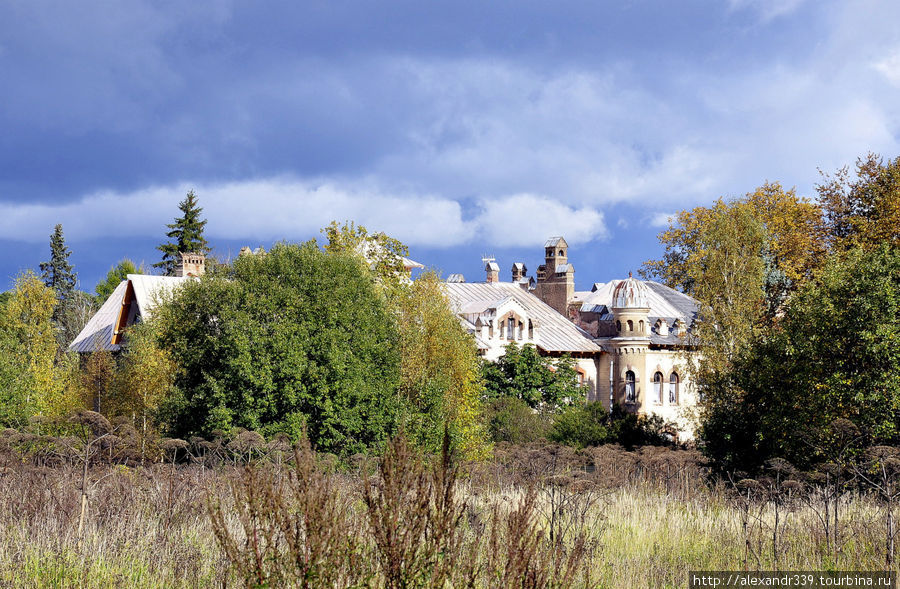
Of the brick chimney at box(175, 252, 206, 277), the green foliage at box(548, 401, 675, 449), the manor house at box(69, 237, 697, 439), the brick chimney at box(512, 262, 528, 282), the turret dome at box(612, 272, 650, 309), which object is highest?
the brick chimney at box(512, 262, 528, 282)

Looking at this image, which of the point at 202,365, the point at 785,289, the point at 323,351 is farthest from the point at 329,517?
the point at 785,289

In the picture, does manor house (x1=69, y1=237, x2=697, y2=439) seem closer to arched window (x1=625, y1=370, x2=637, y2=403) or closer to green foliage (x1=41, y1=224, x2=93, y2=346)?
arched window (x1=625, y1=370, x2=637, y2=403)

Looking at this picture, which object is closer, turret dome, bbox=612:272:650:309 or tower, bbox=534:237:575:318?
turret dome, bbox=612:272:650:309

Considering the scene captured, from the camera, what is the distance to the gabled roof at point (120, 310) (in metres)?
38.2

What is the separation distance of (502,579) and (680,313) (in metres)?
→ 43.7

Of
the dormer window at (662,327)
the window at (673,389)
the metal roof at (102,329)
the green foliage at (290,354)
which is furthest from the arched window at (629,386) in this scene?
the metal roof at (102,329)

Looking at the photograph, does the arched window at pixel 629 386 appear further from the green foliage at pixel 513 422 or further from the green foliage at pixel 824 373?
the green foliage at pixel 824 373

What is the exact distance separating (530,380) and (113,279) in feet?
126

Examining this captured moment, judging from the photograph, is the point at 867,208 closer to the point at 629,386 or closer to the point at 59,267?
the point at 629,386

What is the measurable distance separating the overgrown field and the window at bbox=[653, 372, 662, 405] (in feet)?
96.6

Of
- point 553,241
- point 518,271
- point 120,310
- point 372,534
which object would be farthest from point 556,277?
point 372,534

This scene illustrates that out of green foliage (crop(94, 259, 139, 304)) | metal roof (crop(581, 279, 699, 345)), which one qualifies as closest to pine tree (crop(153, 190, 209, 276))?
green foliage (crop(94, 259, 139, 304))

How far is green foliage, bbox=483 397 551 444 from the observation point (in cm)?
3066

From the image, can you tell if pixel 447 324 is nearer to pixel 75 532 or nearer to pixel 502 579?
pixel 75 532
